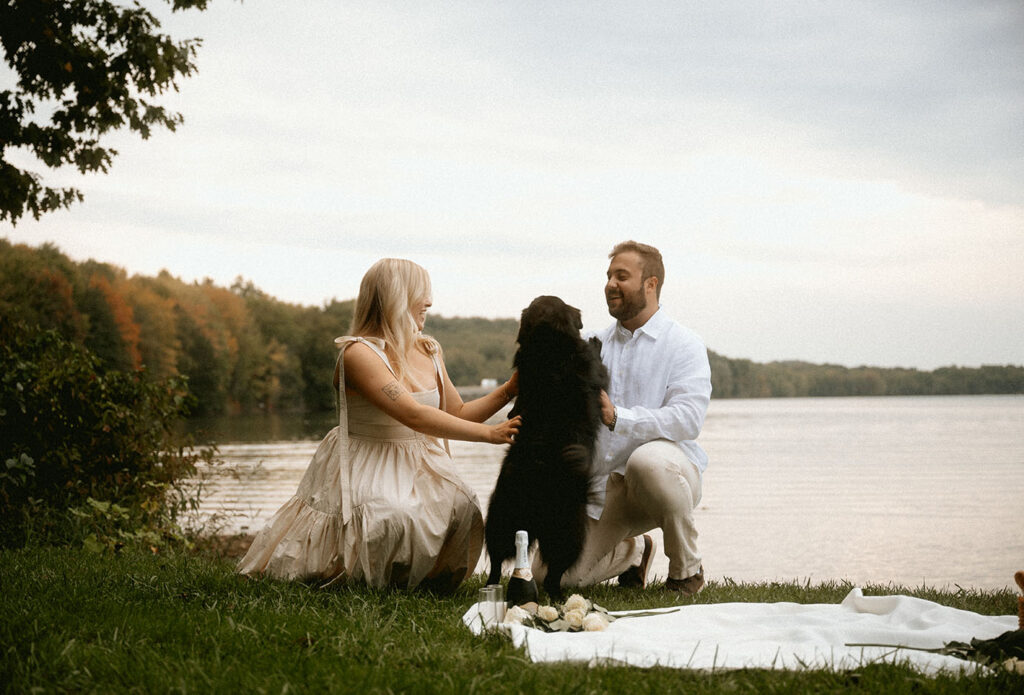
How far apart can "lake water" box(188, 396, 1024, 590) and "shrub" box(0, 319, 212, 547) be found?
0.62m

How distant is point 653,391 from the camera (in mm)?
5195

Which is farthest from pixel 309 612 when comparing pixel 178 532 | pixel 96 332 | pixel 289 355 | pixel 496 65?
pixel 289 355

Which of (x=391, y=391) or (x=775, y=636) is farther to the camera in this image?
(x=391, y=391)

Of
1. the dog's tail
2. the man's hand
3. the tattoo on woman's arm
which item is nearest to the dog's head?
the man's hand

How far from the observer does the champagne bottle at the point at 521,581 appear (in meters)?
3.84

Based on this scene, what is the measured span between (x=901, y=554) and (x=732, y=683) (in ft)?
26.8

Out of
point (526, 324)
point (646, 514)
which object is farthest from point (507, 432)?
point (646, 514)

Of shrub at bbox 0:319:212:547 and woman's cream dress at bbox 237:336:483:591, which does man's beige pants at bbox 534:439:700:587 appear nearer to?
woman's cream dress at bbox 237:336:483:591

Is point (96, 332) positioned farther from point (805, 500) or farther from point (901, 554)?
point (901, 554)

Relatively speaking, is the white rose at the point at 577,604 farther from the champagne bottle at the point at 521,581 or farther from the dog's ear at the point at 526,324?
the dog's ear at the point at 526,324

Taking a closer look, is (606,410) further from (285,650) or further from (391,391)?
(285,650)

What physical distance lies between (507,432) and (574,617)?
996mm

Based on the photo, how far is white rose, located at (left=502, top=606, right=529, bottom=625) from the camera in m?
3.44

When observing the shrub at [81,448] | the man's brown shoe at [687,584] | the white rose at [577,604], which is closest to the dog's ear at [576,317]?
the white rose at [577,604]
